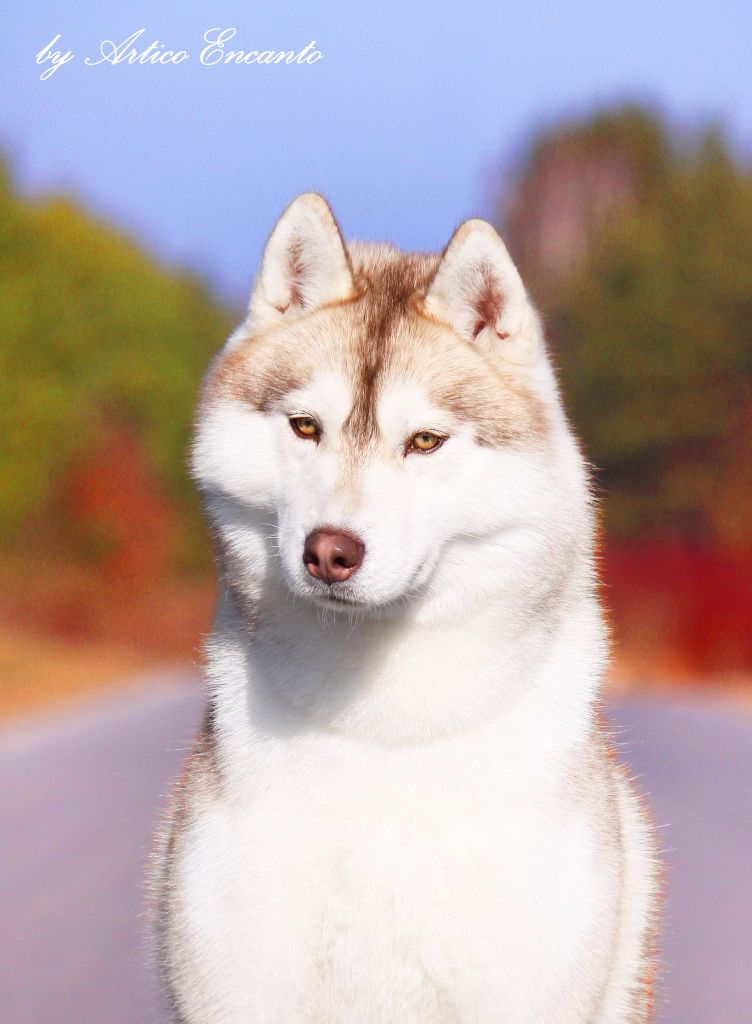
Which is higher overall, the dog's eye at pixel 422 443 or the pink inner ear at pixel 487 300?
the pink inner ear at pixel 487 300

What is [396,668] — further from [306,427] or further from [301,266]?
[301,266]

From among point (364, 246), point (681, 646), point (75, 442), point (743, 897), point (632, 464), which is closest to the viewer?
point (364, 246)

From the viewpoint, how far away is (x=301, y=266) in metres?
3.80

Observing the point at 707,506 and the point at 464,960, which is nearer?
the point at 464,960

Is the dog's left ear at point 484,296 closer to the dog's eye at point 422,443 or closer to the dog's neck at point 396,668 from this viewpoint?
the dog's eye at point 422,443

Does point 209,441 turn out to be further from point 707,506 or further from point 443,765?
point 707,506

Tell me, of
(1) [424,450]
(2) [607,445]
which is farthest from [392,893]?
(2) [607,445]

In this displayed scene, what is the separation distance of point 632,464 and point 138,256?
28.8 m

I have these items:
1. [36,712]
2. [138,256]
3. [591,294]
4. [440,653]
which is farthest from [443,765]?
[138,256]

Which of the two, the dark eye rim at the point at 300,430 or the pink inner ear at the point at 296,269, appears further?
the pink inner ear at the point at 296,269

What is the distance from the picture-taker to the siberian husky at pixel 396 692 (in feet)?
11.1

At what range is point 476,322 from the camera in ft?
12.3

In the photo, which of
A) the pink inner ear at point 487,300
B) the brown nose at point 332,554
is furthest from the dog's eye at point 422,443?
the pink inner ear at point 487,300

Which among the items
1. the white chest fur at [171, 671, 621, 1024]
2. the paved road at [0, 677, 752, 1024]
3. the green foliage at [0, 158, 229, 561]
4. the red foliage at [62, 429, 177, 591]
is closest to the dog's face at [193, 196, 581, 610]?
the white chest fur at [171, 671, 621, 1024]
